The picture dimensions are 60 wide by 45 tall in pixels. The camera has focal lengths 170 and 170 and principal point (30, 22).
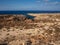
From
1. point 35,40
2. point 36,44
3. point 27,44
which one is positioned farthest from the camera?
point 35,40

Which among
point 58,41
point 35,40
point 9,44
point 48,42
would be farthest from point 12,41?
point 58,41

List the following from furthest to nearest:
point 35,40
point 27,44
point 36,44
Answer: point 35,40 < point 36,44 < point 27,44

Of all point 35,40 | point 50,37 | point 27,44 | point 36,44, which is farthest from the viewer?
point 50,37

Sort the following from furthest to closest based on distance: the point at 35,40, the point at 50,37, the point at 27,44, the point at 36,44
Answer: the point at 50,37
the point at 35,40
the point at 36,44
the point at 27,44

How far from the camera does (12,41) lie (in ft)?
49.6

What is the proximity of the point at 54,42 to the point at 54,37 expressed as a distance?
4.85ft

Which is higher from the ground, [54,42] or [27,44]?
[27,44]

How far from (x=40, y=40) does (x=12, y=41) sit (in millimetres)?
2492

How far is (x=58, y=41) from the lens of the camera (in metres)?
15.3

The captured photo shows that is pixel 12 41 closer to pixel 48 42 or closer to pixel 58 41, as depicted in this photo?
pixel 48 42

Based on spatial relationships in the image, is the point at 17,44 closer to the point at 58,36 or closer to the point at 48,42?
the point at 48,42

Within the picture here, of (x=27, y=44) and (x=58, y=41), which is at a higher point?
(x=27, y=44)

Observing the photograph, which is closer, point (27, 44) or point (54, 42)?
point (27, 44)

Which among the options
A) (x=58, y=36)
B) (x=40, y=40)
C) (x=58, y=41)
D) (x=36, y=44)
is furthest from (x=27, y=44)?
(x=58, y=36)
